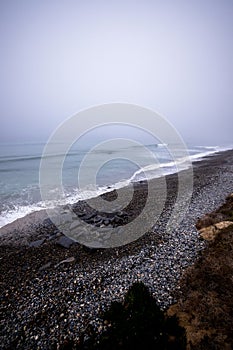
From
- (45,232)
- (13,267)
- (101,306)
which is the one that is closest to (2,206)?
(45,232)

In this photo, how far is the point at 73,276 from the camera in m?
7.23

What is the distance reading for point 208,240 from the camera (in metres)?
8.62

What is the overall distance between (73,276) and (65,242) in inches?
117

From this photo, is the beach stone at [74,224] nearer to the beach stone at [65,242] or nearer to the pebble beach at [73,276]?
the pebble beach at [73,276]

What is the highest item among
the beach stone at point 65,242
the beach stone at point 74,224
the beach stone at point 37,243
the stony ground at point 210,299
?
the stony ground at point 210,299

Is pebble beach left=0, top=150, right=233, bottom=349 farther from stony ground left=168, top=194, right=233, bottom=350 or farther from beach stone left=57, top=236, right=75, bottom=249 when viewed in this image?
stony ground left=168, top=194, right=233, bottom=350

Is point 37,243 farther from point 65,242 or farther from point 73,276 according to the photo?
point 73,276

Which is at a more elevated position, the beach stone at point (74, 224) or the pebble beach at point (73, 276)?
the pebble beach at point (73, 276)

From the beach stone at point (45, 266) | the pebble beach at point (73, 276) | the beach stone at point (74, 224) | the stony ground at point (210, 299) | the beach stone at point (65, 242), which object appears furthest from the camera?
the beach stone at point (74, 224)

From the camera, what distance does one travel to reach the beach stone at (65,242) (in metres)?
9.74

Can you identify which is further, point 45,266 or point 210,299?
point 45,266

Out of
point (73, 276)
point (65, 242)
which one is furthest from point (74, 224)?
point (73, 276)

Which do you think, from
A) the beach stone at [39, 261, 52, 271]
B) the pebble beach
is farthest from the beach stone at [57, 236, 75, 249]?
the beach stone at [39, 261, 52, 271]

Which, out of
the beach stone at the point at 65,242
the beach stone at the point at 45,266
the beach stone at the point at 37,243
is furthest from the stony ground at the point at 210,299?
the beach stone at the point at 37,243
